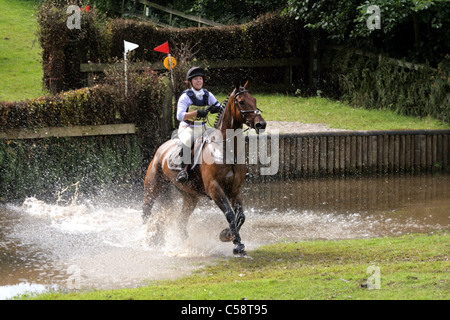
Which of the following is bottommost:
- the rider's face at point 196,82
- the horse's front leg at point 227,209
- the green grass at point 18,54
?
the horse's front leg at point 227,209

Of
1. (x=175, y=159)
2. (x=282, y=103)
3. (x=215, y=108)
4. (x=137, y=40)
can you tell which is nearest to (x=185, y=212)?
(x=175, y=159)

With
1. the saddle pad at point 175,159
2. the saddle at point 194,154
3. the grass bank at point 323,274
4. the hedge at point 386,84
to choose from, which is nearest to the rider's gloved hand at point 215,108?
the saddle at point 194,154

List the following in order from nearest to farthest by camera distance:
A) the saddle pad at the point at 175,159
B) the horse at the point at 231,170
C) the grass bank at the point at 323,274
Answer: the grass bank at the point at 323,274, the horse at the point at 231,170, the saddle pad at the point at 175,159

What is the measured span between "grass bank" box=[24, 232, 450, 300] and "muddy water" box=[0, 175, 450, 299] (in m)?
0.67

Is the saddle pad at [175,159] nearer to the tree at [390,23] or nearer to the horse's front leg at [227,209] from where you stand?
the horse's front leg at [227,209]

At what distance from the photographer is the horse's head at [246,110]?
29.0ft

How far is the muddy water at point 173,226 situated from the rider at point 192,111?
1.46 meters

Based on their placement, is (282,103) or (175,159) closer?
(175,159)

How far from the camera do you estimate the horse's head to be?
348 inches

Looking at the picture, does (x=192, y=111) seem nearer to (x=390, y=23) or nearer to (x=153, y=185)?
(x=153, y=185)

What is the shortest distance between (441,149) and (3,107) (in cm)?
1108

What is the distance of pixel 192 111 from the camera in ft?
32.3

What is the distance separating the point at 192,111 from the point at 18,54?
57.5 feet

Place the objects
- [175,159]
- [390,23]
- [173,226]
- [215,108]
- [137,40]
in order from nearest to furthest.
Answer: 1. [215,108]
2. [175,159]
3. [173,226]
4. [390,23]
5. [137,40]
